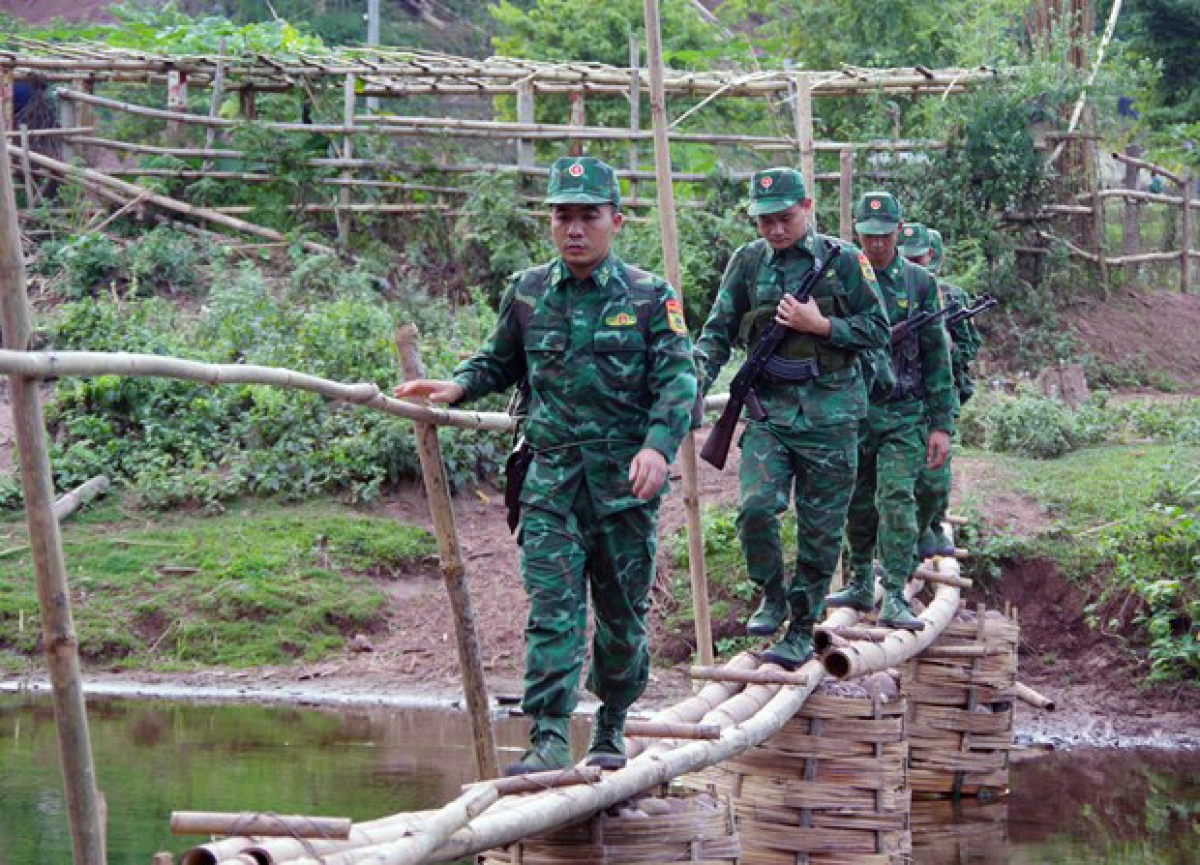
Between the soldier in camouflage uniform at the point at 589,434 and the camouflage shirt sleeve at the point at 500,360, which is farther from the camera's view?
the camouflage shirt sleeve at the point at 500,360

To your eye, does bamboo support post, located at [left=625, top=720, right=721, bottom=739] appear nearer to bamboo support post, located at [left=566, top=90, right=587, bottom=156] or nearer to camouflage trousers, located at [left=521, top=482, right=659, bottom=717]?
camouflage trousers, located at [left=521, top=482, right=659, bottom=717]

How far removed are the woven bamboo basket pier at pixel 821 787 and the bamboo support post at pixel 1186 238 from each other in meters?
15.3

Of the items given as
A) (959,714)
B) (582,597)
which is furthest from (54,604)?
(959,714)

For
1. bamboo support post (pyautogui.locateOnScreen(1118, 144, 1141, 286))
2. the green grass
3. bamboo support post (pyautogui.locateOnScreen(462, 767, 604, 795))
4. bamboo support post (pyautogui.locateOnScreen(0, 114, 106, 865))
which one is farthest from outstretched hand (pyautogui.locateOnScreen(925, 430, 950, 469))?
bamboo support post (pyautogui.locateOnScreen(1118, 144, 1141, 286))

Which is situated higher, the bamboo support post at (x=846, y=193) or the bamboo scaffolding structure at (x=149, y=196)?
the bamboo support post at (x=846, y=193)

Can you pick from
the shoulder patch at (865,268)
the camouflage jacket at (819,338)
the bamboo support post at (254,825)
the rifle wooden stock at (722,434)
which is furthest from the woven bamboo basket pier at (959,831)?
the bamboo support post at (254,825)

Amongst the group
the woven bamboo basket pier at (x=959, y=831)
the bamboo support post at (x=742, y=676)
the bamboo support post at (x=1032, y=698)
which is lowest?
the woven bamboo basket pier at (x=959, y=831)

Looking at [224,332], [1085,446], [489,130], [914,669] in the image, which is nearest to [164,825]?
[914,669]

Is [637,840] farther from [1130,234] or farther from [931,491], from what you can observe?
[1130,234]

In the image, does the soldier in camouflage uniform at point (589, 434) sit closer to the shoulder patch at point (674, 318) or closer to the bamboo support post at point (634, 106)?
the shoulder patch at point (674, 318)

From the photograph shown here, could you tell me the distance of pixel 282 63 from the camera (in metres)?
19.5

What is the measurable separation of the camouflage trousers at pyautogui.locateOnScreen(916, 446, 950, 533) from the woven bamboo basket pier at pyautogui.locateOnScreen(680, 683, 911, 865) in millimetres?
2470

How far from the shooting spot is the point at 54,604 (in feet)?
14.7

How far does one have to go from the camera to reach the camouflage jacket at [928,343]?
30.8 ft
